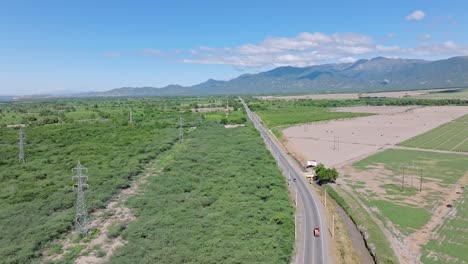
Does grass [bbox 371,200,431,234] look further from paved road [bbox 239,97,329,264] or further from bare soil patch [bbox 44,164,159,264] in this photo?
bare soil patch [bbox 44,164,159,264]

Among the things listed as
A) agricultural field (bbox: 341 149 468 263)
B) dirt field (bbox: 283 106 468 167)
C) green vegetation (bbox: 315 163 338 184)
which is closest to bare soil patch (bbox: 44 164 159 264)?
agricultural field (bbox: 341 149 468 263)

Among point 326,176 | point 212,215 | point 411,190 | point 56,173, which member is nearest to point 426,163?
point 411,190

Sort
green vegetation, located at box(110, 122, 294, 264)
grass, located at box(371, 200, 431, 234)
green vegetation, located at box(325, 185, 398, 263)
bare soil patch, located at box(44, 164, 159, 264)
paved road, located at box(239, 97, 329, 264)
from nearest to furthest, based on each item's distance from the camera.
A: green vegetation, located at box(110, 122, 294, 264) → bare soil patch, located at box(44, 164, 159, 264) → paved road, located at box(239, 97, 329, 264) → green vegetation, located at box(325, 185, 398, 263) → grass, located at box(371, 200, 431, 234)

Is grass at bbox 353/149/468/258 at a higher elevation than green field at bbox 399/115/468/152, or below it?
below

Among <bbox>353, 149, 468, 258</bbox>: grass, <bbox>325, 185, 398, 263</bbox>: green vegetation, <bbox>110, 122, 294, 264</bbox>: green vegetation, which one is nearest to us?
<bbox>110, 122, 294, 264</bbox>: green vegetation

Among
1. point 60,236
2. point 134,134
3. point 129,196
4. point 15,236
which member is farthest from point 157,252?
point 134,134

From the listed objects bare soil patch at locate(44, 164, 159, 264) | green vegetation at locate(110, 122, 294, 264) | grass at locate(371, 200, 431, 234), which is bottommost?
grass at locate(371, 200, 431, 234)

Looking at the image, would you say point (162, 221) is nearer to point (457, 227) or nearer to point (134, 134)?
point (457, 227)
